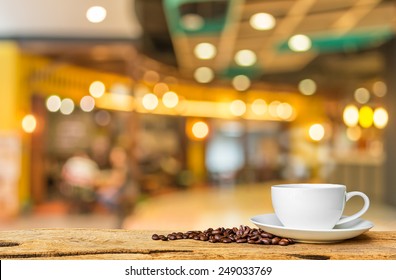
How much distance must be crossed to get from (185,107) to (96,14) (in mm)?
8730

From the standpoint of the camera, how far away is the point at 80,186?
29.7 feet

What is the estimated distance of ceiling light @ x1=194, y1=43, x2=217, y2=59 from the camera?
10.4 metres

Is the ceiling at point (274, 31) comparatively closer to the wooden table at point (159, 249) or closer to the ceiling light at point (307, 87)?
the ceiling light at point (307, 87)

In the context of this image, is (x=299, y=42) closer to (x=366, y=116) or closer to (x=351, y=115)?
(x=366, y=116)

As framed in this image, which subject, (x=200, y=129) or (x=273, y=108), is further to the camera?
(x=273, y=108)

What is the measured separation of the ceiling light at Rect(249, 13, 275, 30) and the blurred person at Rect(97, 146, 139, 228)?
293 cm

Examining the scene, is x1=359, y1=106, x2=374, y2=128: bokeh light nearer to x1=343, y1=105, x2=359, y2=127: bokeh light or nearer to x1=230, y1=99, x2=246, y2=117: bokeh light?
x1=343, y1=105, x2=359, y2=127: bokeh light

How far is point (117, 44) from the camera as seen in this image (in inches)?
336

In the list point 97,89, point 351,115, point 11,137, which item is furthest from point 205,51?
point 351,115

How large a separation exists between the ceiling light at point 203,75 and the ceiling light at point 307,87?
8.87 feet

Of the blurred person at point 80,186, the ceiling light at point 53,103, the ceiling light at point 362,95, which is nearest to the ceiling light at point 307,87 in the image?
the ceiling light at point 362,95
